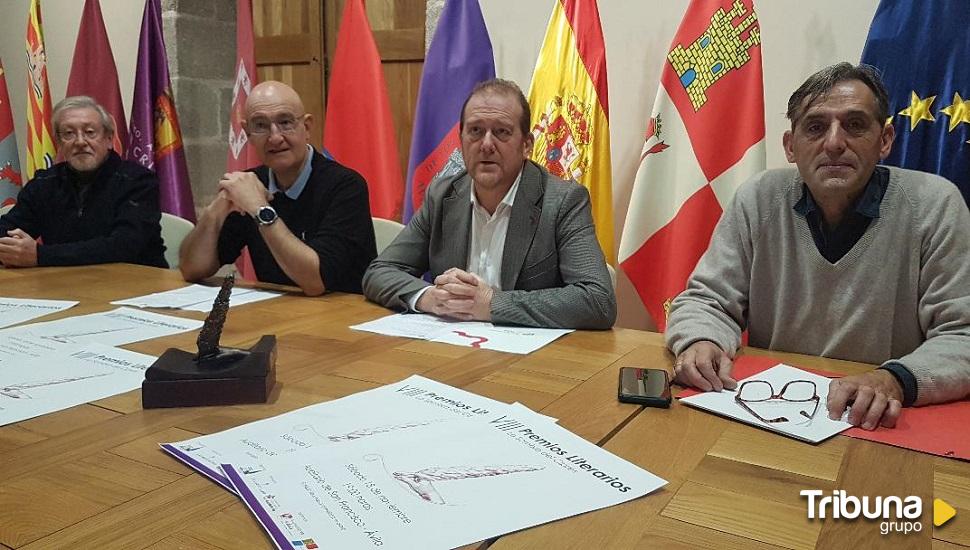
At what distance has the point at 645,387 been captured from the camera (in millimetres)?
1079

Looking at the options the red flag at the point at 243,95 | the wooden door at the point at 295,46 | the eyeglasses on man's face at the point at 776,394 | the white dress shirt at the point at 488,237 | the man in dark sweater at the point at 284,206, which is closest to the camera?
the eyeglasses on man's face at the point at 776,394

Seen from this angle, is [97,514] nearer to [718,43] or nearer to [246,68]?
[718,43]

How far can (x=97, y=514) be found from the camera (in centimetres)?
71

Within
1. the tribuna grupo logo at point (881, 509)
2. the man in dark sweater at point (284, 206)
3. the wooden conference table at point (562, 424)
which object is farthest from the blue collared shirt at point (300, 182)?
the tribuna grupo logo at point (881, 509)

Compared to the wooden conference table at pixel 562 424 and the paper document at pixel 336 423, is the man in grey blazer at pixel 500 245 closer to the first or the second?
the wooden conference table at pixel 562 424

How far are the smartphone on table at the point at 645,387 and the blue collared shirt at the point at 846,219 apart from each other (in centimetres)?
60

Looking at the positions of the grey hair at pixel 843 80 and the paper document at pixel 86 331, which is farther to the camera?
the grey hair at pixel 843 80

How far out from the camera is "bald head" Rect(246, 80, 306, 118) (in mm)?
2195

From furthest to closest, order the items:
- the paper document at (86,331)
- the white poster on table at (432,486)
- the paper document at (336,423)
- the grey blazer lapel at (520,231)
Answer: the grey blazer lapel at (520,231) < the paper document at (86,331) < the paper document at (336,423) < the white poster on table at (432,486)

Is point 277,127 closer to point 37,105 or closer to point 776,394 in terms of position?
point 776,394

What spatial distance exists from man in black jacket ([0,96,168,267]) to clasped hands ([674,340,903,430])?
201cm

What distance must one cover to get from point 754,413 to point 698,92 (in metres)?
1.55

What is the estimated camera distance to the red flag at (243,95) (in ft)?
11.3

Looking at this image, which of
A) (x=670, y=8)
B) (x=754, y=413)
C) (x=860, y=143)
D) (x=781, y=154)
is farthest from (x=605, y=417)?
(x=670, y=8)
